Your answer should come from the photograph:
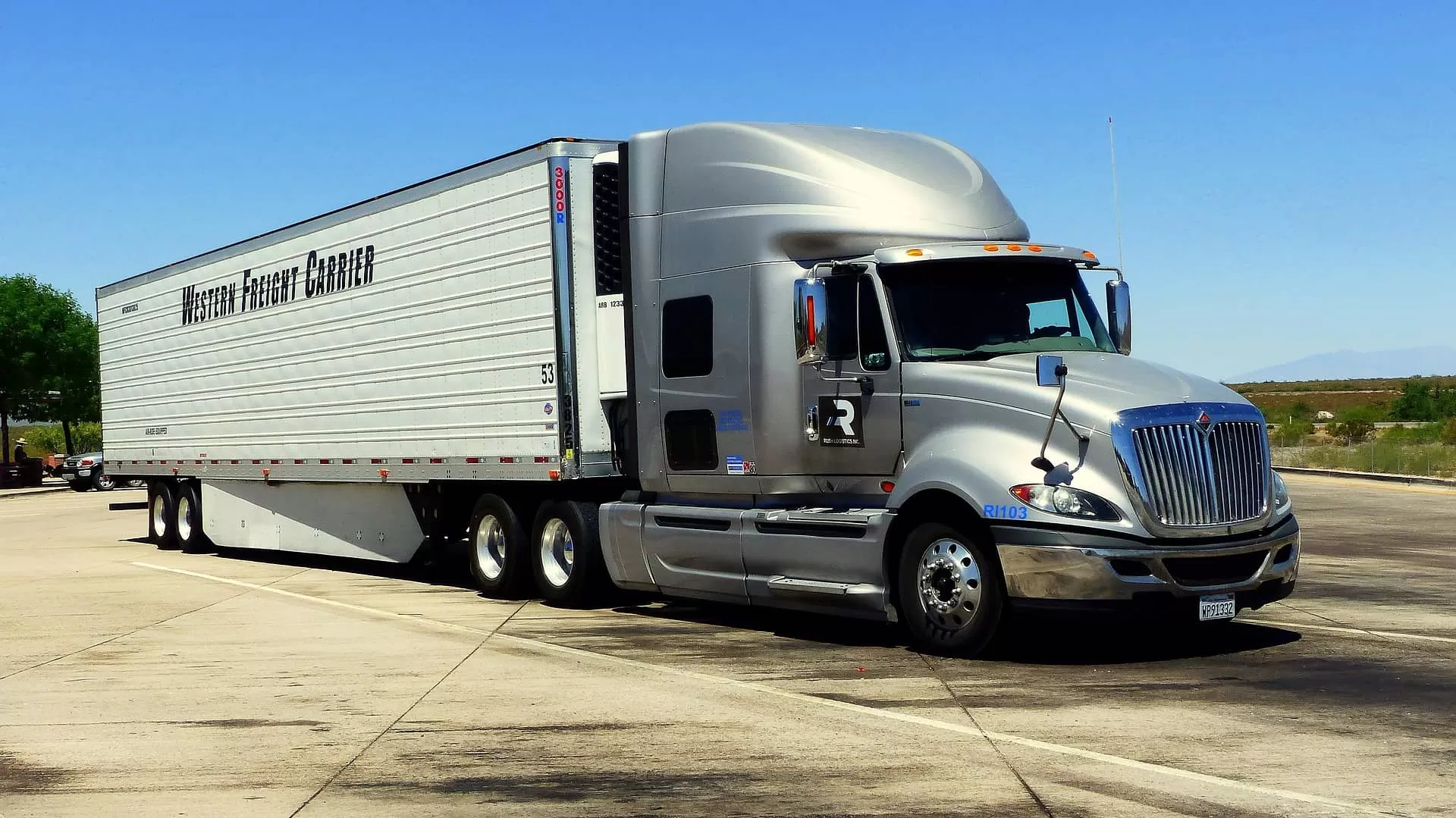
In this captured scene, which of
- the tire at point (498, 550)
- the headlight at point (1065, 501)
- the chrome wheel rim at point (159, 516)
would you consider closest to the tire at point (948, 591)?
the headlight at point (1065, 501)

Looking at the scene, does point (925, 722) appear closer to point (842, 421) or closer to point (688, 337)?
point (842, 421)

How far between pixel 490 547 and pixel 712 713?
700 centimetres

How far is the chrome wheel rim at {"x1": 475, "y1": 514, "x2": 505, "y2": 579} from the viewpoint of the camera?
14922mm

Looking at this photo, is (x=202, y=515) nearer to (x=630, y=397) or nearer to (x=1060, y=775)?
(x=630, y=397)

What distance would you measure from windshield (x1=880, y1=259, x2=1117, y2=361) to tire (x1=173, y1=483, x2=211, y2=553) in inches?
572

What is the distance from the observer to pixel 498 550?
1502cm

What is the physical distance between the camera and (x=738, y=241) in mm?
11852

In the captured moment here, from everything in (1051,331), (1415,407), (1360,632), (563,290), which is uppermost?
(563,290)

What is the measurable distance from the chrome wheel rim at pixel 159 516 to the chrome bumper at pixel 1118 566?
17.1m

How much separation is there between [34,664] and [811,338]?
630 cm

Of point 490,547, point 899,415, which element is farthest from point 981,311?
point 490,547

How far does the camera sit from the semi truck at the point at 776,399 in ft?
32.0

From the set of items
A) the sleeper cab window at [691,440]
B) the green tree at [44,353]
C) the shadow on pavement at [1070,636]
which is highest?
the green tree at [44,353]

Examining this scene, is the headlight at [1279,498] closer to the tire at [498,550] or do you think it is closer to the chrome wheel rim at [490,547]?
the tire at [498,550]
